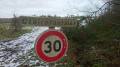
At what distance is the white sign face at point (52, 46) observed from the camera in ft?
7.46

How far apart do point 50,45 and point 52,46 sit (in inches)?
1.7

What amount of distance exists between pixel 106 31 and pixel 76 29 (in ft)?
9.20

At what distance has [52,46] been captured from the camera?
2.34 meters

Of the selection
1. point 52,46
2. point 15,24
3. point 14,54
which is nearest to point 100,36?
point 14,54

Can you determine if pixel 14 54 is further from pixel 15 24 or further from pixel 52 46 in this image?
pixel 15 24

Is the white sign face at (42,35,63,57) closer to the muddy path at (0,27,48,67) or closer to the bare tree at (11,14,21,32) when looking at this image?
the muddy path at (0,27,48,67)

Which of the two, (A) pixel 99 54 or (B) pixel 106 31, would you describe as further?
(B) pixel 106 31

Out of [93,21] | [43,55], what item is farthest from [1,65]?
[93,21]

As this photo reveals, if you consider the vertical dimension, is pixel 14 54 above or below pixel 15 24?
below

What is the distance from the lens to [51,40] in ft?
7.61

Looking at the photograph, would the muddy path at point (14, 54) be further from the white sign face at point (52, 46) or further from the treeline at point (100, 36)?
the white sign face at point (52, 46)

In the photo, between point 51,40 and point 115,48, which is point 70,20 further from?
point 115,48

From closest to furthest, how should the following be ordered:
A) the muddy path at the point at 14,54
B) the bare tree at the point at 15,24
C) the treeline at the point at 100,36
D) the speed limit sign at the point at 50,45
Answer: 1. the speed limit sign at the point at 50,45
2. the muddy path at the point at 14,54
3. the treeline at the point at 100,36
4. the bare tree at the point at 15,24

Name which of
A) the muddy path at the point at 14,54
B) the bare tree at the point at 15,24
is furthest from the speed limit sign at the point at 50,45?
the bare tree at the point at 15,24
